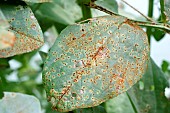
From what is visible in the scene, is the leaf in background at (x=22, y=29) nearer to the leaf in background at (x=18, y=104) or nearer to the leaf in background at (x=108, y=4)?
the leaf in background at (x=18, y=104)

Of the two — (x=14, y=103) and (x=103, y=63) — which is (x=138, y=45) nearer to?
(x=103, y=63)

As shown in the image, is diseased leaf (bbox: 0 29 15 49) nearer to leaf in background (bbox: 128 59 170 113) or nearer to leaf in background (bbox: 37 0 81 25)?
leaf in background (bbox: 128 59 170 113)

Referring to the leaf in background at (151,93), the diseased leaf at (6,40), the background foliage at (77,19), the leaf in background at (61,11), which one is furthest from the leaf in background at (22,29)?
the leaf in background at (61,11)

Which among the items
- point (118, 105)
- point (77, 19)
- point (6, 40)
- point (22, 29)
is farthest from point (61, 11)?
point (6, 40)

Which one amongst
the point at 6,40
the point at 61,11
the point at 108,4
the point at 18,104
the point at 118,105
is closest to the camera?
the point at 6,40

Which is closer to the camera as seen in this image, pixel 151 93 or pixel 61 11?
pixel 151 93

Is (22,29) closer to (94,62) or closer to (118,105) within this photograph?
(94,62)
